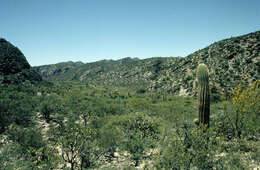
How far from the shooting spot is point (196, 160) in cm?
577

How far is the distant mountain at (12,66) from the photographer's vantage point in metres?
26.9

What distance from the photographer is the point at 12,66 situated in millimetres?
29266

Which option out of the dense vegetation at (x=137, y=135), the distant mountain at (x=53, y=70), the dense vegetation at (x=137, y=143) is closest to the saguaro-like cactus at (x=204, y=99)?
the dense vegetation at (x=137, y=135)

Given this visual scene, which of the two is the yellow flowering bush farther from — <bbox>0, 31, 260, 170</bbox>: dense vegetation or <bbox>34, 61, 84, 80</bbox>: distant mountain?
<bbox>34, 61, 84, 80</bbox>: distant mountain

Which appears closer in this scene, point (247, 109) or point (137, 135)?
point (137, 135)

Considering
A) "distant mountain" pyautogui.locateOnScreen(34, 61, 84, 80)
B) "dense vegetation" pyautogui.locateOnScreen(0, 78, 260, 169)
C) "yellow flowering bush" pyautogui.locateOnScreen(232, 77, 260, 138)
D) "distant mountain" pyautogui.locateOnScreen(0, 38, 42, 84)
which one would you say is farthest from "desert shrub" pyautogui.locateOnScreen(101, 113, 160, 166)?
"distant mountain" pyautogui.locateOnScreen(34, 61, 84, 80)

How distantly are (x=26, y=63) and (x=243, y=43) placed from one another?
4613cm

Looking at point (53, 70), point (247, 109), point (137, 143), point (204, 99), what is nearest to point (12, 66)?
point (137, 143)

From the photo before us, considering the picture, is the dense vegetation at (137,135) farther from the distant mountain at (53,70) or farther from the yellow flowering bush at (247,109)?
the distant mountain at (53,70)

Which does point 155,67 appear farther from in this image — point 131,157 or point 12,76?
point 131,157

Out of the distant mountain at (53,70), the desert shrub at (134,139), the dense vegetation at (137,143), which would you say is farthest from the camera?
the distant mountain at (53,70)

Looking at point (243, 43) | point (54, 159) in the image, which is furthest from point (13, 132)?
point (243, 43)

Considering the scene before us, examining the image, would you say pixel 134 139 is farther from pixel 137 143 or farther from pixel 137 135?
pixel 137 143

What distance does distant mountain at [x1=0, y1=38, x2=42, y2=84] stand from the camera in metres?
26.9
